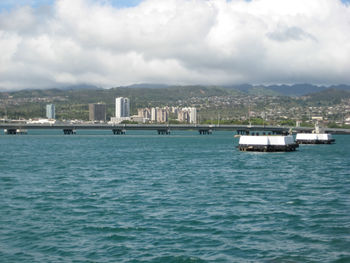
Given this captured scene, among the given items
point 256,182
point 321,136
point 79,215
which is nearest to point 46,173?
point 256,182

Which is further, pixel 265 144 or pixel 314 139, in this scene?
pixel 314 139

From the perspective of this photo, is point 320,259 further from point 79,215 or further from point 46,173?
point 46,173

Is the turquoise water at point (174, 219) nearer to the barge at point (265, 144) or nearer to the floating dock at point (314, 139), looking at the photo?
the barge at point (265, 144)

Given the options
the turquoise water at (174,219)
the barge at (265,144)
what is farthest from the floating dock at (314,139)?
the turquoise water at (174,219)

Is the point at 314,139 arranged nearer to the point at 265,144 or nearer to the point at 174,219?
the point at 265,144

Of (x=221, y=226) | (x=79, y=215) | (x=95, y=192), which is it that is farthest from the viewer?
(x=95, y=192)

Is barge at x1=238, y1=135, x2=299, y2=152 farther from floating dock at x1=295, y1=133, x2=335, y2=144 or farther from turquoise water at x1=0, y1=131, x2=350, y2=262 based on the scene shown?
turquoise water at x1=0, y1=131, x2=350, y2=262

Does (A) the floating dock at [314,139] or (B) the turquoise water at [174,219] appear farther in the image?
(A) the floating dock at [314,139]

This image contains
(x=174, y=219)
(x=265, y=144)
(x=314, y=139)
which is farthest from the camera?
(x=314, y=139)

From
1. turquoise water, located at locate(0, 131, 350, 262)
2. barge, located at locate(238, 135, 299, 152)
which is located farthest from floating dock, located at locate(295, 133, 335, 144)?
turquoise water, located at locate(0, 131, 350, 262)

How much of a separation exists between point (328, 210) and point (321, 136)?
5095 inches

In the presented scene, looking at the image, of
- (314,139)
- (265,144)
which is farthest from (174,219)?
(314,139)

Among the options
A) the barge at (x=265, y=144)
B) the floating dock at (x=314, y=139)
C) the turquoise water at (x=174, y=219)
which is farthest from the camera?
the floating dock at (x=314, y=139)

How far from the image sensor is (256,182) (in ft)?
158
